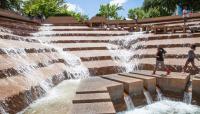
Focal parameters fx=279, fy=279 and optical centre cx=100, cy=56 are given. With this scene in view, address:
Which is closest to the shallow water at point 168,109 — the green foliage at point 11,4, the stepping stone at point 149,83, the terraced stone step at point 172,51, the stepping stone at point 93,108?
the stepping stone at point 149,83

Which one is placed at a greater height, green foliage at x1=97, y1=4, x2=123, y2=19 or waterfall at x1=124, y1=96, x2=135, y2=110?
green foliage at x1=97, y1=4, x2=123, y2=19

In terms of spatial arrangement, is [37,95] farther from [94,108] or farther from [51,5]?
[51,5]

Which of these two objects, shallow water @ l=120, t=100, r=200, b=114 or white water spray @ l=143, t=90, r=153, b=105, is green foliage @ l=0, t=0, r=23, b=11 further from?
shallow water @ l=120, t=100, r=200, b=114

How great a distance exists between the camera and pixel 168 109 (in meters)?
8.92

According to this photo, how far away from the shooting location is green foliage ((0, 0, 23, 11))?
3337 cm

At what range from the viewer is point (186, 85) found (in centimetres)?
1033

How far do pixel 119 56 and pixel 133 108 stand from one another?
7.09m

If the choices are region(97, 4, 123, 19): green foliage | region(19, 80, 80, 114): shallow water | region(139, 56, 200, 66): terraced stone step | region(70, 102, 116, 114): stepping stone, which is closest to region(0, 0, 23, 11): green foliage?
region(97, 4, 123, 19): green foliage

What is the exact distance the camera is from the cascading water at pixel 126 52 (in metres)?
14.9

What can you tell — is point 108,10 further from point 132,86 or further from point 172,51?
point 132,86

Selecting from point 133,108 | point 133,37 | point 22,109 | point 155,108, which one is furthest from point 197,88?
point 133,37

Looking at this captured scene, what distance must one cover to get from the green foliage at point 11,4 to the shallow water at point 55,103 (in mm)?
26474

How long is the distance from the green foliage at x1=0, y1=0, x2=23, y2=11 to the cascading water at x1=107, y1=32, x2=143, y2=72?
65.4 feet

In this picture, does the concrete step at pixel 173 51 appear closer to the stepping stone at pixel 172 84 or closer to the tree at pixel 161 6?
the stepping stone at pixel 172 84
